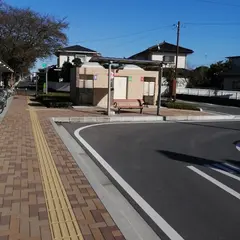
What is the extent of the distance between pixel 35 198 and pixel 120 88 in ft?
62.7

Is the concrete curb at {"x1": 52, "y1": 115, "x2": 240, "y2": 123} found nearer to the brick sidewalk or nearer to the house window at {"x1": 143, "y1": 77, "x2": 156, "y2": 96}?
the brick sidewalk

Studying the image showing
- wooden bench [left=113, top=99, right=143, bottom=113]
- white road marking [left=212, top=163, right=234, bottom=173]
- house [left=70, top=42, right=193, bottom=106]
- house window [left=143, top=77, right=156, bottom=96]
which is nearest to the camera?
white road marking [left=212, top=163, right=234, bottom=173]

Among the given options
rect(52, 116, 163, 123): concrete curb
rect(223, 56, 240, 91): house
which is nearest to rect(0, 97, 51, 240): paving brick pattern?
rect(52, 116, 163, 123): concrete curb

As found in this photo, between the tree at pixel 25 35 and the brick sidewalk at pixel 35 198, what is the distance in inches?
1331

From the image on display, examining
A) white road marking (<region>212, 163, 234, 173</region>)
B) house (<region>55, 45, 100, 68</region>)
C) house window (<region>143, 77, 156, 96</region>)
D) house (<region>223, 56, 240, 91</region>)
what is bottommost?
white road marking (<region>212, 163, 234, 173</region>)

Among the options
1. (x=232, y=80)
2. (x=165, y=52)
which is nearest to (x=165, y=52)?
(x=165, y=52)

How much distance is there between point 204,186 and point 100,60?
13287 millimetres

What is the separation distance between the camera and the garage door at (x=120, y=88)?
77.3 feet

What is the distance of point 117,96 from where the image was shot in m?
23.7

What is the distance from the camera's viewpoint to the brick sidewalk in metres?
3.86

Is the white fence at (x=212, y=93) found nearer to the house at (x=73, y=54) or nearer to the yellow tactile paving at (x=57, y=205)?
the house at (x=73, y=54)

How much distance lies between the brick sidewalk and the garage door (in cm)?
1540

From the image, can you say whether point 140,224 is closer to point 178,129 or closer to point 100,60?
point 178,129

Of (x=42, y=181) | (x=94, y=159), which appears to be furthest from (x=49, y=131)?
(x=42, y=181)
